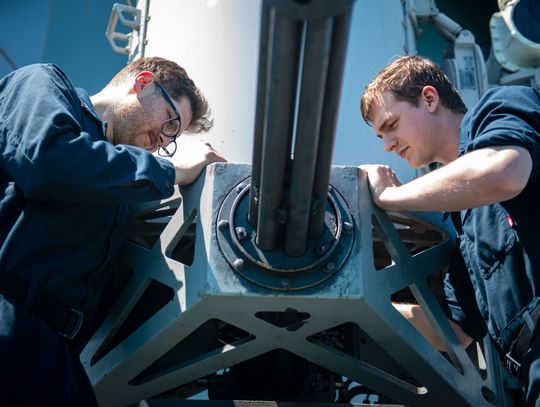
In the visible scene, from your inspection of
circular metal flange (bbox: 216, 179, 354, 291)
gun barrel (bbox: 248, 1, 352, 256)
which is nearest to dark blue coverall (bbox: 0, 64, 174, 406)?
circular metal flange (bbox: 216, 179, 354, 291)

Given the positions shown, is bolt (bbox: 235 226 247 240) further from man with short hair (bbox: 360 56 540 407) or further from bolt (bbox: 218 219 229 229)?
man with short hair (bbox: 360 56 540 407)

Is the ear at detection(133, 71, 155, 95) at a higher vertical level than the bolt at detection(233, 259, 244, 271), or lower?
higher

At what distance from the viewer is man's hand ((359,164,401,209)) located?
2785mm

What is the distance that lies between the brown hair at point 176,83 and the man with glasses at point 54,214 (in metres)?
0.52

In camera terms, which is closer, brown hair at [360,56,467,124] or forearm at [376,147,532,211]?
forearm at [376,147,532,211]

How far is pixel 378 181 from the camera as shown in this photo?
9.17 feet

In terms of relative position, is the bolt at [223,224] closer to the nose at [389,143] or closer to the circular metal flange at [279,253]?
the circular metal flange at [279,253]

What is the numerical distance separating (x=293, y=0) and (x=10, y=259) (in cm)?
125

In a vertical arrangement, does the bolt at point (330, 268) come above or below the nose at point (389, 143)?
below

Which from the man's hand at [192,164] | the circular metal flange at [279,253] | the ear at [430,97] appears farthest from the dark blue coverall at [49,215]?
the ear at [430,97]

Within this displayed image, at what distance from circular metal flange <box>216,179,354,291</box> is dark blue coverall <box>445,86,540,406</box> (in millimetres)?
477

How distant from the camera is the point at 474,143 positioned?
251 centimetres

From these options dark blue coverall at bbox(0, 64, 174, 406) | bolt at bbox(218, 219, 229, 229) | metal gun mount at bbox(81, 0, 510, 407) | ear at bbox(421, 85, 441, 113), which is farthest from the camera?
ear at bbox(421, 85, 441, 113)

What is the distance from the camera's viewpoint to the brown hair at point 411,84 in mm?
3078
